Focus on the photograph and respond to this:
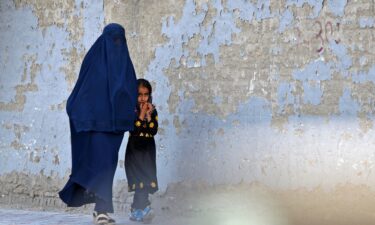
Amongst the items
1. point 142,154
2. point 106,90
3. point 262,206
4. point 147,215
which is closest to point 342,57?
point 262,206

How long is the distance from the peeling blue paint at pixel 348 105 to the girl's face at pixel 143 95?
1.63 m

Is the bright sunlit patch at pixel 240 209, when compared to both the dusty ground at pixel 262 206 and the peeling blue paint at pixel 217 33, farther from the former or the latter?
the peeling blue paint at pixel 217 33

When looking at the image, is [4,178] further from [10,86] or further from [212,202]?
[212,202]

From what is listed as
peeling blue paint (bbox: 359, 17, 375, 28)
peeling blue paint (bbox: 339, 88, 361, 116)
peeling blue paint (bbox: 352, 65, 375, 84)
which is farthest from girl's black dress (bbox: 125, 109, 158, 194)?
peeling blue paint (bbox: 359, 17, 375, 28)

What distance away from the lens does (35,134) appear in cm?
883

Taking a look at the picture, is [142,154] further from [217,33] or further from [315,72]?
[315,72]

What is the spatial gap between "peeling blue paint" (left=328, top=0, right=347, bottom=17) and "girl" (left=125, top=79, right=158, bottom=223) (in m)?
1.67

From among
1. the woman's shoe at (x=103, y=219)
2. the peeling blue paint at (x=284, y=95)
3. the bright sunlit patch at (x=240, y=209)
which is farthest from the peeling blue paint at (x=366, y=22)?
the woman's shoe at (x=103, y=219)

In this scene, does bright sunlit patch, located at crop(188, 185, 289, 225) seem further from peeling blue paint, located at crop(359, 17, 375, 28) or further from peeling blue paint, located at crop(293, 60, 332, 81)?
peeling blue paint, located at crop(359, 17, 375, 28)

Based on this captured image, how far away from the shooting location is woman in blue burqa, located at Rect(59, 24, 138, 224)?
21.9ft

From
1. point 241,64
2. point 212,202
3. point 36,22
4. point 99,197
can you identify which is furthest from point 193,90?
point 36,22

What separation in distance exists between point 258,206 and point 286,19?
164 cm

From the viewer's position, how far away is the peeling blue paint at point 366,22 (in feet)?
22.4

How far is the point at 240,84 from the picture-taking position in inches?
293
